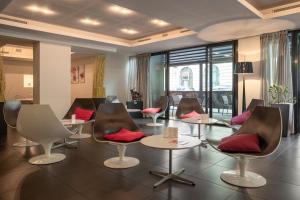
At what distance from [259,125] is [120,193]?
191 centimetres

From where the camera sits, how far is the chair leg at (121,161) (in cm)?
304

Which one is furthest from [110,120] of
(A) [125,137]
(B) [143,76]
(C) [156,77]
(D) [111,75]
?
(D) [111,75]

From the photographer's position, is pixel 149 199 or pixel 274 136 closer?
pixel 149 199

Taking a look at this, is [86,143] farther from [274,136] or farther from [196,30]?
[196,30]

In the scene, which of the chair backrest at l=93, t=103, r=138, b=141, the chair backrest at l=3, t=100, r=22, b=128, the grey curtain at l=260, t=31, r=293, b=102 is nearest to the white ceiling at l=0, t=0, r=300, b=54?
the grey curtain at l=260, t=31, r=293, b=102

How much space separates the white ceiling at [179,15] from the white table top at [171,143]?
253cm

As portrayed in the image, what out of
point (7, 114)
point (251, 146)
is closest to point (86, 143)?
point (7, 114)

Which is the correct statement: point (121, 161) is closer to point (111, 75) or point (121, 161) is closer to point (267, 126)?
point (267, 126)

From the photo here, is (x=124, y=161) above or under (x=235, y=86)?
under

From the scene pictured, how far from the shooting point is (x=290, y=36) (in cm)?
554

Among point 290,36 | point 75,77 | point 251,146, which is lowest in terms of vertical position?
point 251,146

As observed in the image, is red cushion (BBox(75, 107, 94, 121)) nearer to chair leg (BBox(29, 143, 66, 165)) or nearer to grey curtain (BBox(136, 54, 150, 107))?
chair leg (BBox(29, 143, 66, 165))

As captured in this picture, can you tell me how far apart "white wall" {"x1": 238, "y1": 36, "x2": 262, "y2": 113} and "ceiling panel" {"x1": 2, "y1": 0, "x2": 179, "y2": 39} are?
2159mm

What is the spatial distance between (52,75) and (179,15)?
13.8 feet
